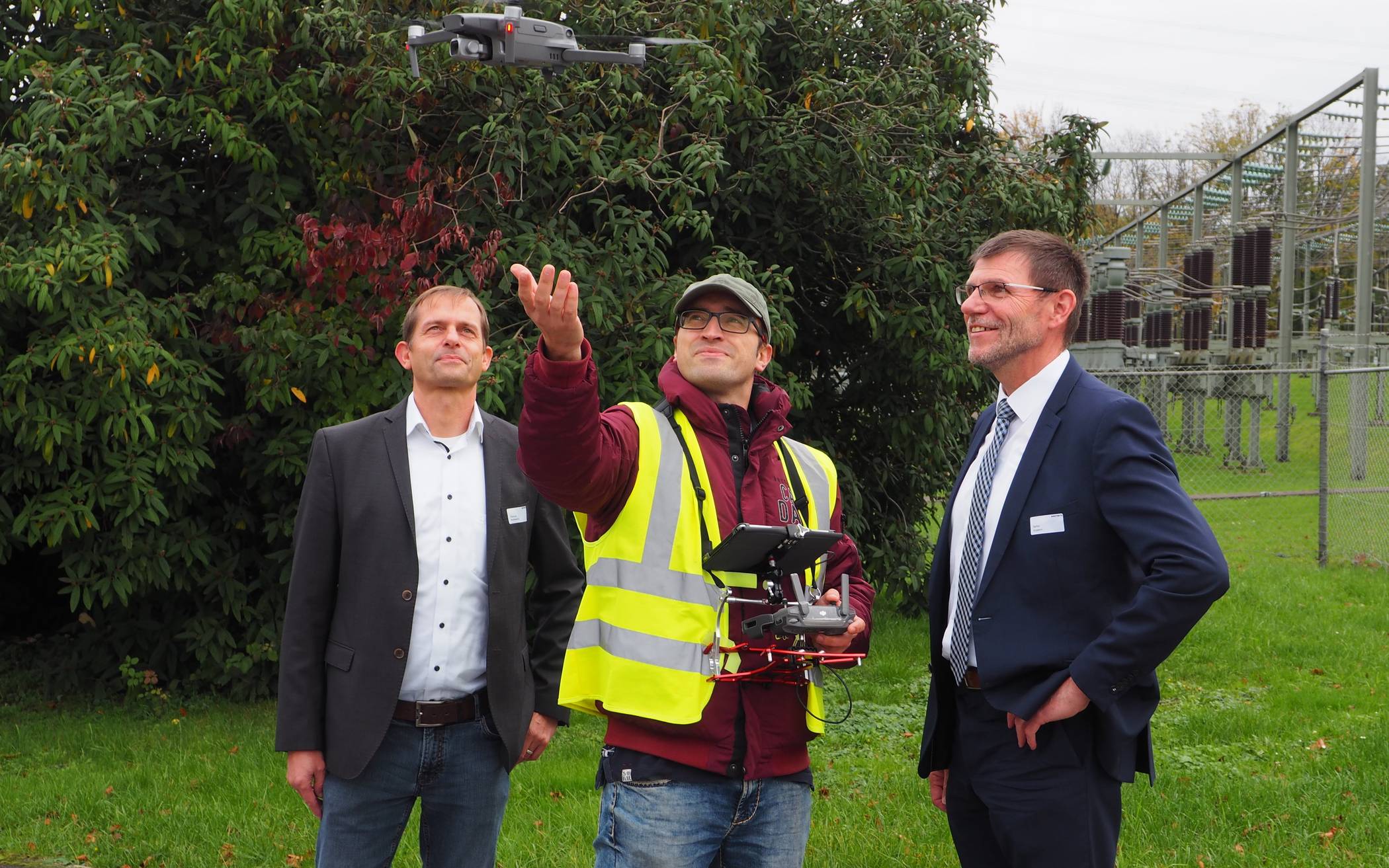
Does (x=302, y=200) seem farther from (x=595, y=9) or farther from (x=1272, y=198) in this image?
(x=1272, y=198)

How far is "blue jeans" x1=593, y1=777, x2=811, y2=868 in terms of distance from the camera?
9.58 ft

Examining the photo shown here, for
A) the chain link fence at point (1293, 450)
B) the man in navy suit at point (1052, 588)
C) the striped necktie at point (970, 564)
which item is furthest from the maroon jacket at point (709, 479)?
the chain link fence at point (1293, 450)

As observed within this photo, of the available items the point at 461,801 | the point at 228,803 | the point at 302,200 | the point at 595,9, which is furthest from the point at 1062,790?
the point at 302,200

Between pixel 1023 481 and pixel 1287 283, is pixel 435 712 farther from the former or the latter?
pixel 1287 283

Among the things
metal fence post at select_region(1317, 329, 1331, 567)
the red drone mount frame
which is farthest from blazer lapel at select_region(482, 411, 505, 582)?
metal fence post at select_region(1317, 329, 1331, 567)

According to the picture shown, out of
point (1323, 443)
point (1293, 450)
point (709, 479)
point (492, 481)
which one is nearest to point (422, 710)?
point (492, 481)

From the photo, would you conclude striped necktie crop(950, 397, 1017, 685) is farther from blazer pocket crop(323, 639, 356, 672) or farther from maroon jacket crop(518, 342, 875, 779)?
blazer pocket crop(323, 639, 356, 672)

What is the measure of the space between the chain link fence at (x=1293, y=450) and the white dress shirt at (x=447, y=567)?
34.5 feet

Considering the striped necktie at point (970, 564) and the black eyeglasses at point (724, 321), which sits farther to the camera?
the black eyeglasses at point (724, 321)

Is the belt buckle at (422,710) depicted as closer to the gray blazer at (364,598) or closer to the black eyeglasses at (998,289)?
the gray blazer at (364,598)

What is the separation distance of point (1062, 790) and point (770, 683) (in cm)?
72

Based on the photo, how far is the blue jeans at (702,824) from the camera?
115 inches

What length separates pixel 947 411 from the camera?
938 cm

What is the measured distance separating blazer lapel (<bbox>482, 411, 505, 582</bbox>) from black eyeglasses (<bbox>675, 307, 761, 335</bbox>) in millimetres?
790
